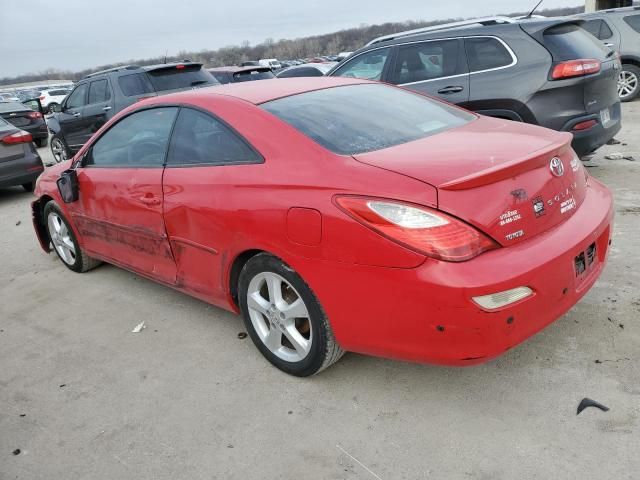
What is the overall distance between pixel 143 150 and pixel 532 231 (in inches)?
98.5

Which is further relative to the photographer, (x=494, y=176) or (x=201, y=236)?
(x=201, y=236)

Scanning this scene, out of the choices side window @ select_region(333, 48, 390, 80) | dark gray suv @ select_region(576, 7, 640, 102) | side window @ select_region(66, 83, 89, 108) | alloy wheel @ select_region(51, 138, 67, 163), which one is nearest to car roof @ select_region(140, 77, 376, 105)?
side window @ select_region(333, 48, 390, 80)

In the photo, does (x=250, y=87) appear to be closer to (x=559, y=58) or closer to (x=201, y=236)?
(x=201, y=236)

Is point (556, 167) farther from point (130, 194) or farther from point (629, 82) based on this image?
point (629, 82)

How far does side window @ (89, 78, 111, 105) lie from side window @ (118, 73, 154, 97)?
0.40m

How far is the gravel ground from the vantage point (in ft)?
7.65

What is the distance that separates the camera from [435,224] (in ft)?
7.39

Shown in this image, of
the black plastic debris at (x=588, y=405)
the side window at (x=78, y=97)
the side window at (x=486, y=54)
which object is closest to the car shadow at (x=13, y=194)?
the side window at (x=78, y=97)

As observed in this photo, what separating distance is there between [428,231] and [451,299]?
0.28 meters

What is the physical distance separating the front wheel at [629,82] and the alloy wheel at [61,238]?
1068 cm

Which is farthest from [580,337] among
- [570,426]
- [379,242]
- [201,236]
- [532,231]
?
[201,236]

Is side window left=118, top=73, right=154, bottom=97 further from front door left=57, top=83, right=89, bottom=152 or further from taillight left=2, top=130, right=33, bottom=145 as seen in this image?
taillight left=2, top=130, right=33, bottom=145

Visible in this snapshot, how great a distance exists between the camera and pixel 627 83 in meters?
11.4

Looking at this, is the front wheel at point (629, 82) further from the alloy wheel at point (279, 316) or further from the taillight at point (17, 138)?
the alloy wheel at point (279, 316)
